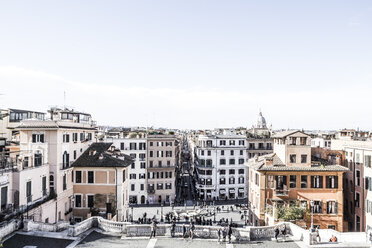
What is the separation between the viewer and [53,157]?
41.3 meters

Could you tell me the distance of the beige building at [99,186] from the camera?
1718 inches

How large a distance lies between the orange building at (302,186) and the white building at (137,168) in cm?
3983

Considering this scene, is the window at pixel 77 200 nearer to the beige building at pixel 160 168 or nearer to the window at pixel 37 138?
the window at pixel 37 138

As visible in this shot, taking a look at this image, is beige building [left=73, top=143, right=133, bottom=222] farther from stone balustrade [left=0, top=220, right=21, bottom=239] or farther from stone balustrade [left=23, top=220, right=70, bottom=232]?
stone balustrade [left=0, top=220, right=21, bottom=239]

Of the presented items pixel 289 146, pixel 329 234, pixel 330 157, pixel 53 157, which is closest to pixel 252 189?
pixel 289 146

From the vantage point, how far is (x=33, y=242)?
80.9 ft

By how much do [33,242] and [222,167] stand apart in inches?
2437

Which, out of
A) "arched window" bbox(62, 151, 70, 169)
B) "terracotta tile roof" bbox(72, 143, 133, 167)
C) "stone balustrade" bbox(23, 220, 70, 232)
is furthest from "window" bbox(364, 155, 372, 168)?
"arched window" bbox(62, 151, 70, 169)

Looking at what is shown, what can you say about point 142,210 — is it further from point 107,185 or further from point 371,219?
point 371,219

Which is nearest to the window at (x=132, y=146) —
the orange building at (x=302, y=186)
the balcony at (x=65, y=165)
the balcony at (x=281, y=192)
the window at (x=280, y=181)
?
the balcony at (x=65, y=165)

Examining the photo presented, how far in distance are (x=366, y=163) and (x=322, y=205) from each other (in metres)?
→ 8.95

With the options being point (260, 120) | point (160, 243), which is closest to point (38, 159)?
point (160, 243)

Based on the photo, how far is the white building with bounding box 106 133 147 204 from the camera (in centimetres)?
7725

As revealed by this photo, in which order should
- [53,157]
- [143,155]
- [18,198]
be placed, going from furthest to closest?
[143,155], [53,157], [18,198]
